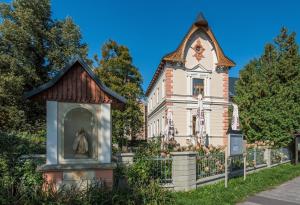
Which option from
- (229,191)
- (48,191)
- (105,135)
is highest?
(105,135)

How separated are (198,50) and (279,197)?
1672cm

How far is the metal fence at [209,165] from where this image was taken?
967cm

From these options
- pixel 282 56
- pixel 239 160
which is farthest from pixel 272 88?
pixel 239 160

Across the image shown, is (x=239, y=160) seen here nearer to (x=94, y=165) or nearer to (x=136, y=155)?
(x=136, y=155)

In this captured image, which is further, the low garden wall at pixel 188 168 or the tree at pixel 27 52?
the tree at pixel 27 52

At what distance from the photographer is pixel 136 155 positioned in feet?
28.0

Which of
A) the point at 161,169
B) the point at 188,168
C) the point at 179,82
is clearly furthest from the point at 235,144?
the point at 179,82

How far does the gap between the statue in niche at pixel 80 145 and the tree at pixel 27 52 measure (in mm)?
11741

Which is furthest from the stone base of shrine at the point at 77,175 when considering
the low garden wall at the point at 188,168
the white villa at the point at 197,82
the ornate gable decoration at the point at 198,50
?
the ornate gable decoration at the point at 198,50

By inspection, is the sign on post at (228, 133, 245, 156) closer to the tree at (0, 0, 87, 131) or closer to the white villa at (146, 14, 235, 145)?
the white villa at (146, 14, 235, 145)

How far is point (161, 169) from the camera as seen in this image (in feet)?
28.3

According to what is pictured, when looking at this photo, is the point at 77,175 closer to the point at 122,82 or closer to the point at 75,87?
the point at 75,87

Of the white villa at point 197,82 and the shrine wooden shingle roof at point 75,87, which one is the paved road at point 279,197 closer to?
the shrine wooden shingle roof at point 75,87

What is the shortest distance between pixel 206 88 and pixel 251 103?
422 centimetres
